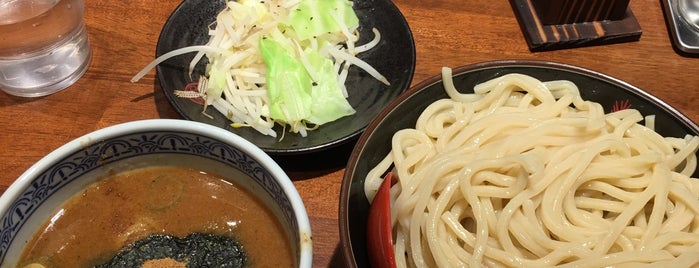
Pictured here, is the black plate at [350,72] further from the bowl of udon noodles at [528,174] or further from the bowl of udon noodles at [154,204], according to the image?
the bowl of udon noodles at [154,204]

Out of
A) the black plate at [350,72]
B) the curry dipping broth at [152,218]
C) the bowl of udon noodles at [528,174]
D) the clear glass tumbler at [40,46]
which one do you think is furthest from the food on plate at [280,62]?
the curry dipping broth at [152,218]

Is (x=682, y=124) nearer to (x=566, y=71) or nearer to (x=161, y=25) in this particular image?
(x=566, y=71)

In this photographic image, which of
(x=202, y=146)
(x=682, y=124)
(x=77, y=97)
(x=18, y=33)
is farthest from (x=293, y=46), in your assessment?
(x=682, y=124)

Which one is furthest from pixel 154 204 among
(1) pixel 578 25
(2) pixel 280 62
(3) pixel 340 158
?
(1) pixel 578 25

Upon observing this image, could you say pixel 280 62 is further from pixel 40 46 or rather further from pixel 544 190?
pixel 544 190

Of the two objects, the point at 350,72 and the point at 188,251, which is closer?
the point at 188,251

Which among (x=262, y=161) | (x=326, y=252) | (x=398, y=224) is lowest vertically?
(x=326, y=252)
